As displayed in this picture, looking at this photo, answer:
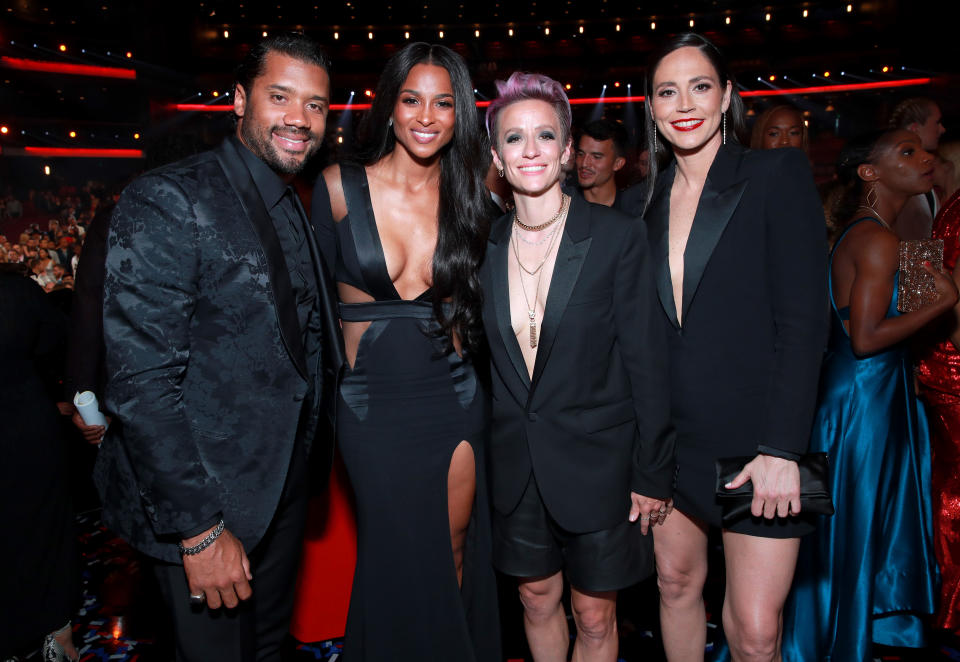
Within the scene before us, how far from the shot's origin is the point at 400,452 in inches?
80.9

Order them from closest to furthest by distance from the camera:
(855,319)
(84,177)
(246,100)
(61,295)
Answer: (246,100), (855,319), (61,295), (84,177)

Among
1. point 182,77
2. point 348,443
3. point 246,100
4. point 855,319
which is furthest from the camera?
point 182,77

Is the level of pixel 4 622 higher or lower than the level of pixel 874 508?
lower

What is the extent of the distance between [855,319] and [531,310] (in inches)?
52.1

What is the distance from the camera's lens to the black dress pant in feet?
5.18

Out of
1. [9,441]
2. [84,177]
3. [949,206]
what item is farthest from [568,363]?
[84,177]

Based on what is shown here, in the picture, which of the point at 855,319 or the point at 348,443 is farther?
the point at 855,319

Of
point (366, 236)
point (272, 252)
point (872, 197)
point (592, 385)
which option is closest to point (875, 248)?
point (872, 197)

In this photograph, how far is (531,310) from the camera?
1.91m

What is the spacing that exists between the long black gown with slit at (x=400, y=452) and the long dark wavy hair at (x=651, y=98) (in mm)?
862

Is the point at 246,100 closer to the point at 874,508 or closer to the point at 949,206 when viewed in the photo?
the point at 874,508

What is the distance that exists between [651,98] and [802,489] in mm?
1188

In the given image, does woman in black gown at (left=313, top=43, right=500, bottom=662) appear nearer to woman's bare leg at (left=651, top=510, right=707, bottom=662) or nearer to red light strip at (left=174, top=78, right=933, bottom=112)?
woman's bare leg at (left=651, top=510, right=707, bottom=662)

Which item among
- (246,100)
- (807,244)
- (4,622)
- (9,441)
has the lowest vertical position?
(4,622)
